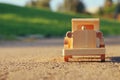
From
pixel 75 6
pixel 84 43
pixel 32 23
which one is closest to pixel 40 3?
pixel 75 6

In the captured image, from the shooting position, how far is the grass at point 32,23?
44.7 meters

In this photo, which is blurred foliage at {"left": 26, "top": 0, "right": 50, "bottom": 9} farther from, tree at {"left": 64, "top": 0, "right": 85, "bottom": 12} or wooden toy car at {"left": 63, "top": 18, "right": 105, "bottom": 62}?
wooden toy car at {"left": 63, "top": 18, "right": 105, "bottom": 62}

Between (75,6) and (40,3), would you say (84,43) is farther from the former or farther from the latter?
(40,3)

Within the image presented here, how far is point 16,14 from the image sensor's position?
56.0 m

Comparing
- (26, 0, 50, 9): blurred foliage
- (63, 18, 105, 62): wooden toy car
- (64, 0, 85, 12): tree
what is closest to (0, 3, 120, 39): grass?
(63, 18, 105, 62): wooden toy car


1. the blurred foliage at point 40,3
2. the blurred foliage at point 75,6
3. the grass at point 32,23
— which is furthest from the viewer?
the blurred foliage at point 40,3

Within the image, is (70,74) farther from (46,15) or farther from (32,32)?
(46,15)

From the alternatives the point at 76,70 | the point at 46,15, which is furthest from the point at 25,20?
the point at 76,70

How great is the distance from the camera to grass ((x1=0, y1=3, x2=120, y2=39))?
147 ft

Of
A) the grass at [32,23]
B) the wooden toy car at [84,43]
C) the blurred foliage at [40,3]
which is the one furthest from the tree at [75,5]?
the wooden toy car at [84,43]

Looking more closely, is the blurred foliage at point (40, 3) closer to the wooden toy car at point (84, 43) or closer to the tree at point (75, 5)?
the tree at point (75, 5)

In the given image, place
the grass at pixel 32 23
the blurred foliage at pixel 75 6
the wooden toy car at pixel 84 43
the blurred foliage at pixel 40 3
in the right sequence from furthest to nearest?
the blurred foliage at pixel 40 3 < the blurred foliage at pixel 75 6 < the grass at pixel 32 23 < the wooden toy car at pixel 84 43

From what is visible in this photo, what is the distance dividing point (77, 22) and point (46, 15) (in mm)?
45649

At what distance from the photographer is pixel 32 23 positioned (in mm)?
51000
